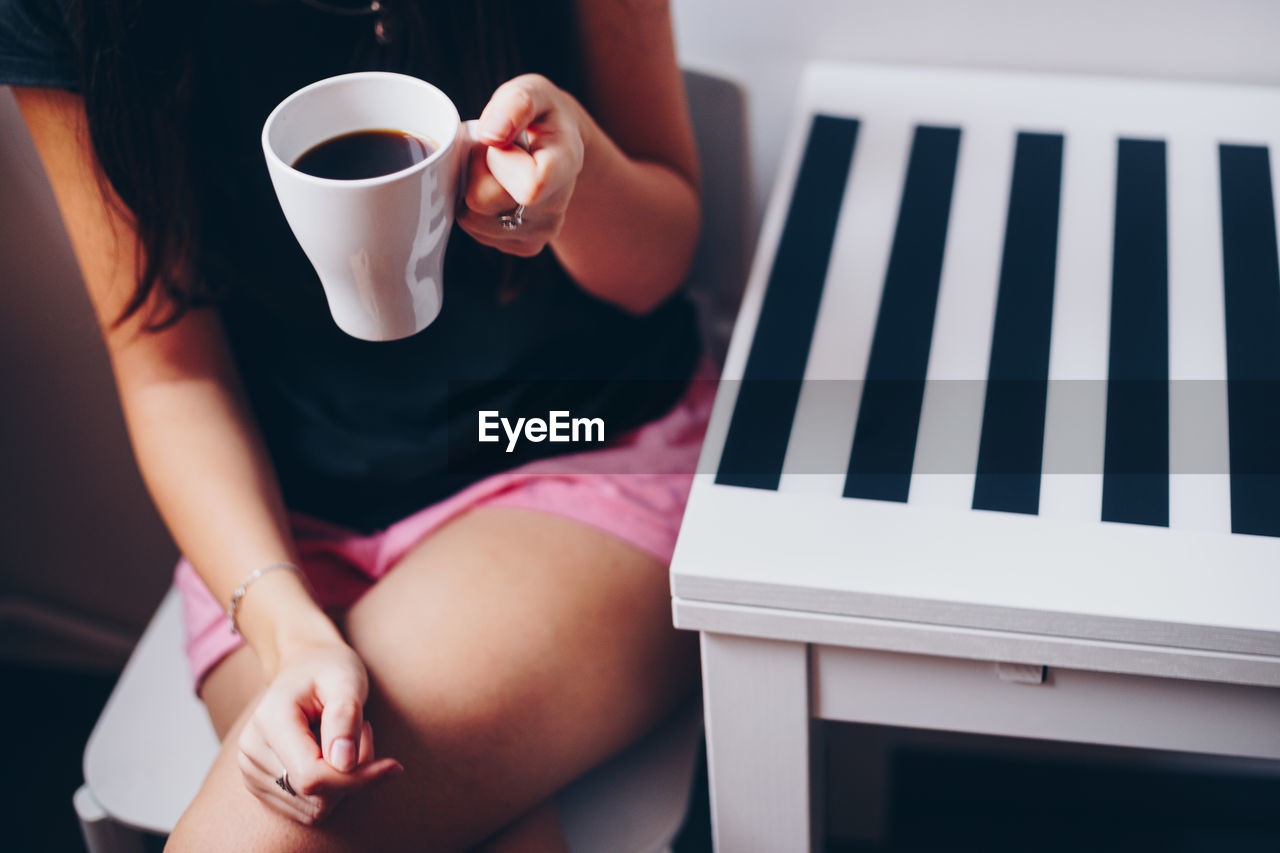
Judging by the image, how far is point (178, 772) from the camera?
80 cm

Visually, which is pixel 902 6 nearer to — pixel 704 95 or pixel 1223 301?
pixel 704 95

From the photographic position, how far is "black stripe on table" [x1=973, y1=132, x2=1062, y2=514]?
65cm

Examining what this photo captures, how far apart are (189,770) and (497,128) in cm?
53

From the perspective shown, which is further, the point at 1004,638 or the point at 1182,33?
the point at 1182,33

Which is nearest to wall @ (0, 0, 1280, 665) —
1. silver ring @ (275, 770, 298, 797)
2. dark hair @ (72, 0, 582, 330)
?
dark hair @ (72, 0, 582, 330)

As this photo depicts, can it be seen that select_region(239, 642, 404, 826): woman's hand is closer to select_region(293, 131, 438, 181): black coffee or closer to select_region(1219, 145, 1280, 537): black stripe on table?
select_region(293, 131, 438, 181): black coffee

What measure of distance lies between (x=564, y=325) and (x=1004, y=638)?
0.40 metres

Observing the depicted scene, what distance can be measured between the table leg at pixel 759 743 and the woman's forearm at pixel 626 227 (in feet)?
0.88

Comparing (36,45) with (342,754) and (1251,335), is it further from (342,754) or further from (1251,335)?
(1251,335)

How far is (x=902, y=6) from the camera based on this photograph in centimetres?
95

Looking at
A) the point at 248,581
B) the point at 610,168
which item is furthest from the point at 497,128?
the point at 248,581

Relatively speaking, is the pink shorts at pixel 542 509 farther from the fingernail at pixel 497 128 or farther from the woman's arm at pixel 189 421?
the fingernail at pixel 497 128

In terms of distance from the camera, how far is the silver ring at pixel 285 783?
628mm

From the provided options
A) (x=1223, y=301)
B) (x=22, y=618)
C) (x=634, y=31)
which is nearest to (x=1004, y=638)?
(x=1223, y=301)
